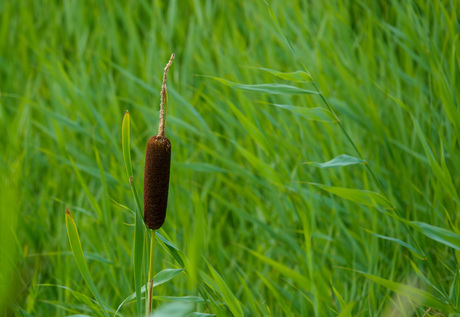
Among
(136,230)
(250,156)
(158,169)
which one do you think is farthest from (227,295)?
(250,156)

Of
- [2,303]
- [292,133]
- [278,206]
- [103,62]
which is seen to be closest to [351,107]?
[292,133]

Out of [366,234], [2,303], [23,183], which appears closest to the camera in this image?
[2,303]

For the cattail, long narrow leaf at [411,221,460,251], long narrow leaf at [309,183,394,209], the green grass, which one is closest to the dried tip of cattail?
the cattail

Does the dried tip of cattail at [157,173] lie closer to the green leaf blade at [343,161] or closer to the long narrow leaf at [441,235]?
the green leaf blade at [343,161]

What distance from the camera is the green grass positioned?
148 cm

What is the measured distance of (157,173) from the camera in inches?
34.5

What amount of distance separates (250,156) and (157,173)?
2.30 feet

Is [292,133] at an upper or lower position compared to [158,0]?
lower

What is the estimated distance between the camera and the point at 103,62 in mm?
2625

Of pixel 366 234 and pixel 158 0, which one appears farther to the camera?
pixel 158 0

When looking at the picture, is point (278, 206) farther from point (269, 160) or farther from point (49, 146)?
point (49, 146)

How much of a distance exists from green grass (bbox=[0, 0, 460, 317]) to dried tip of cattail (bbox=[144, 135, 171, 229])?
0.50 feet

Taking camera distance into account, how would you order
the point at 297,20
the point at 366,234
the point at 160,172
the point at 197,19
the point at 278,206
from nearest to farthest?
the point at 160,172 < the point at 366,234 < the point at 278,206 < the point at 297,20 < the point at 197,19

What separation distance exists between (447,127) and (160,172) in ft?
4.31
